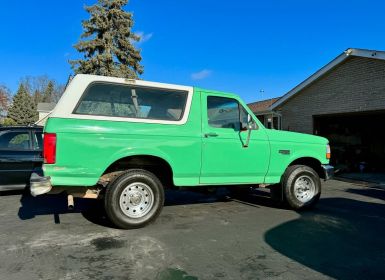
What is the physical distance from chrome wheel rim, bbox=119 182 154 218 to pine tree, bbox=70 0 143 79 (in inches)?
1042

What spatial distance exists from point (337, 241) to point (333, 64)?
36.2 feet

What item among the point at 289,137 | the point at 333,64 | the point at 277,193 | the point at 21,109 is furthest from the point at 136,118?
the point at 21,109

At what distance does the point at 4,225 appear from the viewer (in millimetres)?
5605

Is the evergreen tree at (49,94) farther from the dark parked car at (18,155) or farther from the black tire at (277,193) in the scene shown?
the black tire at (277,193)

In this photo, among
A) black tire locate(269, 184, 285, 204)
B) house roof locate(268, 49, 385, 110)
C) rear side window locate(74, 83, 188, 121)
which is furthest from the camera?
house roof locate(268, 49, 385, 110)

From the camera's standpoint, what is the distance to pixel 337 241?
A: 495cm

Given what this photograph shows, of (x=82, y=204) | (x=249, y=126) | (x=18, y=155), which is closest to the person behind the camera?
(x=249, y=126)

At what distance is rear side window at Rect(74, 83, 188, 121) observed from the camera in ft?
17.2

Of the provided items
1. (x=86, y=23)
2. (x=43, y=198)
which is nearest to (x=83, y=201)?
(x=43, y=198)

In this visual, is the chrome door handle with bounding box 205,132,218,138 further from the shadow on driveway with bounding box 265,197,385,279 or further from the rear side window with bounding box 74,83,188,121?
the shadow on driveway with bounding box 265,197,385,279

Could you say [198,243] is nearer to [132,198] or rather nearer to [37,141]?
[132,198]

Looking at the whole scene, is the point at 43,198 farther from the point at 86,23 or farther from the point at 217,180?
the point at 86,23

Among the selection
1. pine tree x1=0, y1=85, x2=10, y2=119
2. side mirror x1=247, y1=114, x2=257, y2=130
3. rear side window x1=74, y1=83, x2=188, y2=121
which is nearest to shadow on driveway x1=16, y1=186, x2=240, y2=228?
side mirror x1=247, y1=114, x2=257, y2=130

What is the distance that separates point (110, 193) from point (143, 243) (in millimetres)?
904
